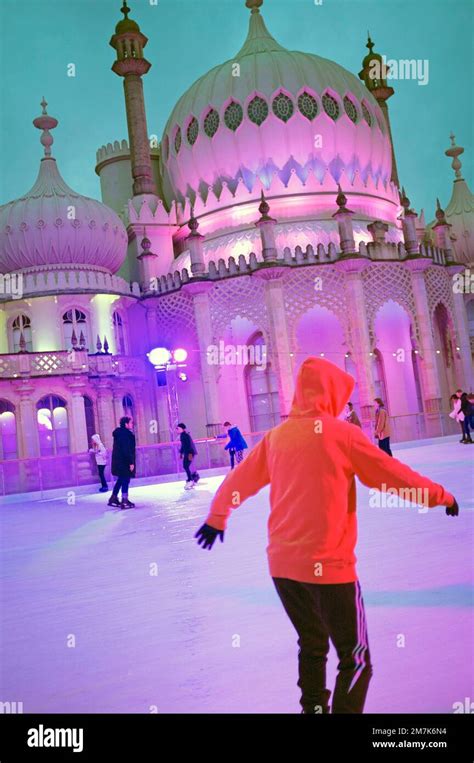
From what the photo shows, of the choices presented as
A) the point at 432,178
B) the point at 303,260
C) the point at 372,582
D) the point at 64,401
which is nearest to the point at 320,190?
the point at 303,260

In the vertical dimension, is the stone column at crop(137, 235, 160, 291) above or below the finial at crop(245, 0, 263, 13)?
below

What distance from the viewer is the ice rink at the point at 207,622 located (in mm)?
3572

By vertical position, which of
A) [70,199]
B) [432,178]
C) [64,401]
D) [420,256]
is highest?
[432,178]

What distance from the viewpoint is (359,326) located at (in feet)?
88.7

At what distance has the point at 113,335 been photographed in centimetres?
2789

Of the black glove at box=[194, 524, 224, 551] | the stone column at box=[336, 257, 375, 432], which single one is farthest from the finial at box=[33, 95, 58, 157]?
the black glove at box=[194, 524, 224, 551]

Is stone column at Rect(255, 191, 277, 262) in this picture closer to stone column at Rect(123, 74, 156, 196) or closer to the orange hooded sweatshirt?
stone column at Rect(123, 74, 156, 196)

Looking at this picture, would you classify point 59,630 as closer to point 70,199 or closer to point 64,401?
point 64,401

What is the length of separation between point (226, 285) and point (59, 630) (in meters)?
22.9

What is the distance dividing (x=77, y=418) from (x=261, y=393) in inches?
297

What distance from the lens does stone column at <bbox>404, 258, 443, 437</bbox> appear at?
2783 cm

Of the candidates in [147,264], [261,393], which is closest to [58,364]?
[147,264]

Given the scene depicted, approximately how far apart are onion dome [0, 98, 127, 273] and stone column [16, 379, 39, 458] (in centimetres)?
567

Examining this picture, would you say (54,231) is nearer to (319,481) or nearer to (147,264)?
(147,264)
